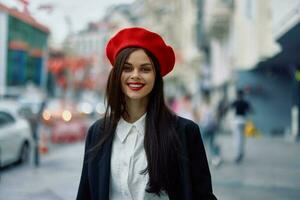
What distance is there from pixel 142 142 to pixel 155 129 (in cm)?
8

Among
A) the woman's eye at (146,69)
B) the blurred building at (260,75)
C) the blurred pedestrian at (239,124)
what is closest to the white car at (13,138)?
the blurred pedestrian at (239,124)

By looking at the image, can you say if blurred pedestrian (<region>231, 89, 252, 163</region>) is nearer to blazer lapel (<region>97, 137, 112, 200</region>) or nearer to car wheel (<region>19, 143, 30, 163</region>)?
car wheel (<region>19, 143, 30, 163</region>)

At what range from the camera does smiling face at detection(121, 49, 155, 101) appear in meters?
2.24

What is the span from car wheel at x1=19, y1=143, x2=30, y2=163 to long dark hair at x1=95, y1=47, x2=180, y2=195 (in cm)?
983

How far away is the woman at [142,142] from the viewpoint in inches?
86.3

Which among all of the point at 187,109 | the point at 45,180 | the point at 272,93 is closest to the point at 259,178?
the point at 187,109

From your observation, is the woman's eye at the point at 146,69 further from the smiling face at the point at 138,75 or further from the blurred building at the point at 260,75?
the blurred building at the point at 260,75

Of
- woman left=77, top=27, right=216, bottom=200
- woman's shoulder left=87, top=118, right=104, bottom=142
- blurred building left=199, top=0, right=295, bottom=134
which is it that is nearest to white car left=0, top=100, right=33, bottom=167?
woman's shoulder left=87, top=118, right=104, bottom=142

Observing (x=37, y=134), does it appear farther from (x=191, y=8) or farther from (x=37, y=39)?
(x=191, y=8)

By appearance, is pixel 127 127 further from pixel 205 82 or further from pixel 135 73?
pixel 205 82

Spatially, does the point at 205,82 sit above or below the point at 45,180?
above

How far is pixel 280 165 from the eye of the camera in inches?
455

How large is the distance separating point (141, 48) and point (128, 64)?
92 millimetres

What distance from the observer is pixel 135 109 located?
7.70 ft
